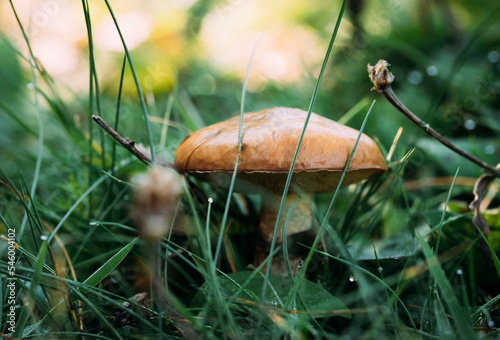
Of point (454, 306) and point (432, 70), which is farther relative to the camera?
point (432, 70)

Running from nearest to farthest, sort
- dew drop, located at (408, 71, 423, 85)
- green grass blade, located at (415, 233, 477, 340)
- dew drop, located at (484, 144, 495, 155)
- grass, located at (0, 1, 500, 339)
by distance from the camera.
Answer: green grass blade, located at (415, 233, 477, 340) → grass, located at (0, 1, 500, 339) → dew drop, located at (484, 144, 495, 155) → dew drop, located at (408, 71, 423, 85)

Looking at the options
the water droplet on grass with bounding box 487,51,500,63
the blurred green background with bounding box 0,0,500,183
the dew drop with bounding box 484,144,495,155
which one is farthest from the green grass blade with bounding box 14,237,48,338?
the water droplet on grass with bounding box 487,51,500,63

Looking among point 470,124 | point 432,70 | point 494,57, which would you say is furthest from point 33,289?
point 494,57

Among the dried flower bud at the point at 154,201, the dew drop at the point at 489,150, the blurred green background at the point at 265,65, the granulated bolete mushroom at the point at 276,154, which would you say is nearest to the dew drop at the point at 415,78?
the blurred green background at the point at 265,65

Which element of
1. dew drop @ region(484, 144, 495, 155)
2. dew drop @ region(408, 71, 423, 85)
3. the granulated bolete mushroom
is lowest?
dew drop @ region(484, 144, 495, 155)

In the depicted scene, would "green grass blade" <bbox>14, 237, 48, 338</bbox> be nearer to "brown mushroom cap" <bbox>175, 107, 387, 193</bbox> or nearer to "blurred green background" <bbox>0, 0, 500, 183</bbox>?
"brown mushroom cap" <bbox>175, 107, 387, 193</bbox>

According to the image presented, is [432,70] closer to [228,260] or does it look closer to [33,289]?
[228,260]
